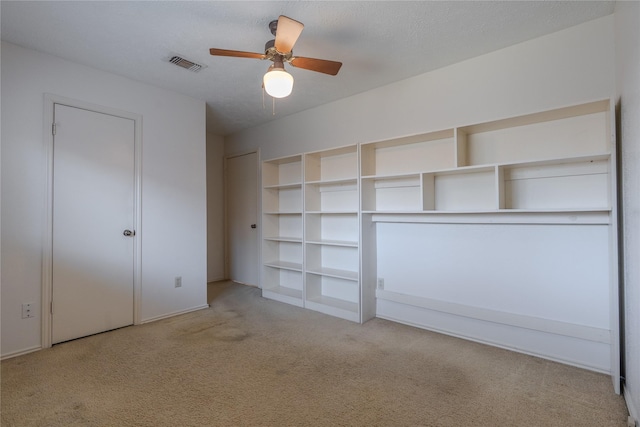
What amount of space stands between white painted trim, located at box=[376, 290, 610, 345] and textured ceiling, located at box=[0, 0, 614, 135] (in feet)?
7.06

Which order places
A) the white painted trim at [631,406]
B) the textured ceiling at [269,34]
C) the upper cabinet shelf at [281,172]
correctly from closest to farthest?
the white painted trim at [631,406], the textured ceiling at [269,34], the upper cabinet shelf at [281,172]

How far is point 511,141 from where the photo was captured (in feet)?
8.21

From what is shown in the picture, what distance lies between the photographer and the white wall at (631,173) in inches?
61.6

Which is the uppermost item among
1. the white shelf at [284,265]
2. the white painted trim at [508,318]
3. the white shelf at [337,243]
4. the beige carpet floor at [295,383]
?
the white shelf at [337,243]

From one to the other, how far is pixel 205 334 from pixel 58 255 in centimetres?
142

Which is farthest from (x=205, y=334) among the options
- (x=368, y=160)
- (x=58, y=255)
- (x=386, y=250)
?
(x=368, y=160)

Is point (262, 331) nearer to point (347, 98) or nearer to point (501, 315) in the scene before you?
point (501, 315)

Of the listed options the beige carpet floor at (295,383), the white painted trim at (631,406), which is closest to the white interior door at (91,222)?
the beige carpet floor at (295,383)

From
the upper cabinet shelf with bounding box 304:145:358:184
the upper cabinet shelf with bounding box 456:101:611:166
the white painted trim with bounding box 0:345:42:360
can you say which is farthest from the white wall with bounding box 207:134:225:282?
the upper cabinet shelf with bounding box 456:101:611:166

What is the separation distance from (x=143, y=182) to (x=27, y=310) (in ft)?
4.60

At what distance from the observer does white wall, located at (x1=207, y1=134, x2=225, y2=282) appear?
503 centimetres

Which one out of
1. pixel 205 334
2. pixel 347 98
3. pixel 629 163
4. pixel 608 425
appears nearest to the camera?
pixel 608 425

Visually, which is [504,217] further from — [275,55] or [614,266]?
[275,55]

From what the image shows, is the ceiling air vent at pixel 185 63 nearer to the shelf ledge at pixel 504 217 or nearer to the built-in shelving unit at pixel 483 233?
the built-in shelving unit at pixel 483 233
